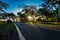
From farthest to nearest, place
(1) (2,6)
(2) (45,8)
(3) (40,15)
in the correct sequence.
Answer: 1. (3) (40,15)
2. (2) (45,8)
3. (1) (2,6)

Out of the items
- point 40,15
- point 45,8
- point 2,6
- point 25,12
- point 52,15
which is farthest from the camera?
point 40,15

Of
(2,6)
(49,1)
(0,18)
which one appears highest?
(49,1)

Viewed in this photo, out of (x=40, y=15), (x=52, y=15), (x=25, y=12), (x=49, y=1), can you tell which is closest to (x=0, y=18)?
(x=25, y=12)

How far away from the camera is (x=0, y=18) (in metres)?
18.0

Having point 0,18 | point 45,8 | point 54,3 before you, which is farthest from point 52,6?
point 0,18

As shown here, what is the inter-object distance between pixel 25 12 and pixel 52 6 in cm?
1075

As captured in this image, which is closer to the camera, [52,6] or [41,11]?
[52,6]

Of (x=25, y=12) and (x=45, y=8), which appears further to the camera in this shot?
(x=45, y=8)

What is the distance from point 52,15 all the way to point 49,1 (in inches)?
229

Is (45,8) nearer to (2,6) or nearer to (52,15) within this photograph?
(52,15)

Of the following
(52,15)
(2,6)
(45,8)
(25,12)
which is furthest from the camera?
(45,8)

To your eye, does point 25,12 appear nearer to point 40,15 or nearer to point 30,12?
point 30,12

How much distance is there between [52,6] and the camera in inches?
2260

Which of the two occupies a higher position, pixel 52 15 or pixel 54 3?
pixel 54 3
